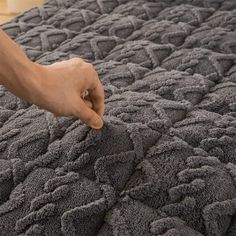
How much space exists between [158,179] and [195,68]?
1.66 ft

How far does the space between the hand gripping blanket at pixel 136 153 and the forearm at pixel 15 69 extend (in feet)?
0.67

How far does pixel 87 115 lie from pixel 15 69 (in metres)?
0.20

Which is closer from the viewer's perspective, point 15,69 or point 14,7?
point 15,69

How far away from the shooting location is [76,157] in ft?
2.91

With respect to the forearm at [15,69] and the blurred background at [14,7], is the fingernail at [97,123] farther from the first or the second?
the blurred background at [14,7]

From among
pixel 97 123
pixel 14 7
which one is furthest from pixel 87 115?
pixel 14 7

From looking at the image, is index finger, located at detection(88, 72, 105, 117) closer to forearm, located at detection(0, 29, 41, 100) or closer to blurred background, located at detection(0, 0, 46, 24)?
forearm, located at detection(0, 29, 41, 100)

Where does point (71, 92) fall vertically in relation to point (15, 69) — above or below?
below

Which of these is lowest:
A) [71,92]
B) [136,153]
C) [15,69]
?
[136,153]

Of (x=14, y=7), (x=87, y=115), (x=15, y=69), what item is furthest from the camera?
(x=14, y=7)

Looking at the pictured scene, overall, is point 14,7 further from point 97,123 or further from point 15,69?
point 15,69

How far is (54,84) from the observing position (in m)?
0.79

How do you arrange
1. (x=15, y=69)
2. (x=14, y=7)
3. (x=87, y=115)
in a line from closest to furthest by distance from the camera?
(x=15, y=69), (x=87, y=115), (x=14, y=7)

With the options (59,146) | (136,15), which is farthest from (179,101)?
(136,15)
